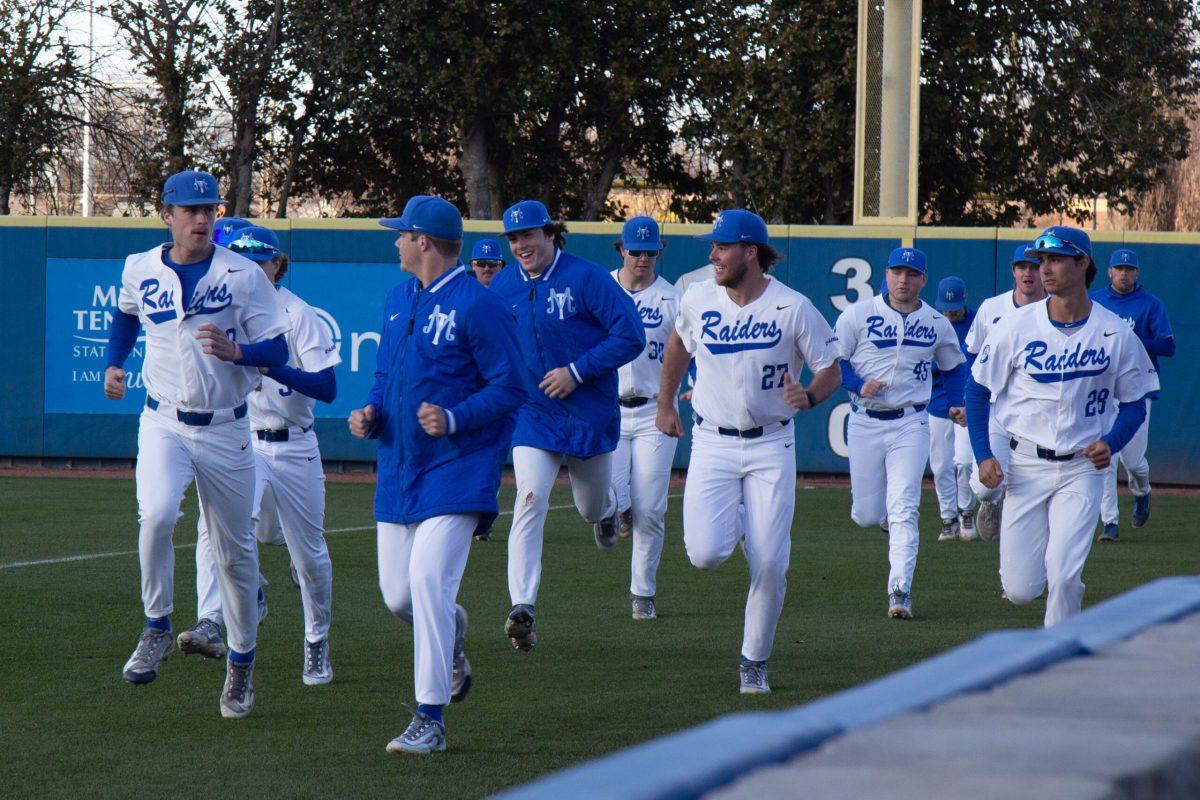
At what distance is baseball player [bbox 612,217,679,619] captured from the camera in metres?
9.66

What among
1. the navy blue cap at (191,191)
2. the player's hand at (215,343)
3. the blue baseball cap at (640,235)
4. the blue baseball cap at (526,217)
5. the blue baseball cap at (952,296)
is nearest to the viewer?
the player's hand at (215,343)

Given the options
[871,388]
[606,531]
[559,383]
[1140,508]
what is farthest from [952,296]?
[559,383]

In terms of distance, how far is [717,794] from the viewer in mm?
1744

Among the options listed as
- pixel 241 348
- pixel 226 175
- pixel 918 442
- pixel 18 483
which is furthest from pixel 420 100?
pixel 241 348

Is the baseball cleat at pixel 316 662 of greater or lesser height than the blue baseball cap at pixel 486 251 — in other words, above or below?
below

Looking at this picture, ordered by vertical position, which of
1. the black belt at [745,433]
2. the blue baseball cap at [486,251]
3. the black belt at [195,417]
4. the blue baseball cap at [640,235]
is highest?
the blue baseball cap at [486,251]

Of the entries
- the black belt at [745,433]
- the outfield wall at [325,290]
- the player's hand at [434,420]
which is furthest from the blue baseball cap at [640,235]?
the outfield wall at [325,290]

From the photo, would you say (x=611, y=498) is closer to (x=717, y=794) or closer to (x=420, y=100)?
(x=717, y=794)

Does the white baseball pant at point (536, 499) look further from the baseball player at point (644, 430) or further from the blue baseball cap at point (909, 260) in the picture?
the blue baseball cap at point (909, 260)

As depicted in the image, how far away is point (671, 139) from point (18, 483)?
52.3 ft

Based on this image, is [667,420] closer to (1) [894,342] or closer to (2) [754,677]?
(2) [754,677]

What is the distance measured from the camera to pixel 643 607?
956 centimetres

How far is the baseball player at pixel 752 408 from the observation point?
291 inches

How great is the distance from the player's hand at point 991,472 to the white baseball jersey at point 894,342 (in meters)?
3.21
